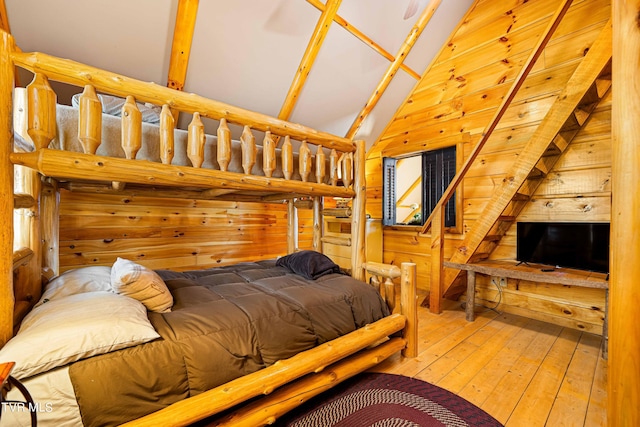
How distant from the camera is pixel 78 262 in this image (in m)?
2.78

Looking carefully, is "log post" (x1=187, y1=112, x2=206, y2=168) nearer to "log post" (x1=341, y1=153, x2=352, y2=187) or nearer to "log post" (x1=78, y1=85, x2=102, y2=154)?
"log post" (x1=78, y1=85, x2=102, y2=154)

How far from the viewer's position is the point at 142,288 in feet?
4.01

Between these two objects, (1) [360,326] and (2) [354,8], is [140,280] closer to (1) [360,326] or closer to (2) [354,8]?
(1) [360,326]

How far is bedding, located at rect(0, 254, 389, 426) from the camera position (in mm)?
899

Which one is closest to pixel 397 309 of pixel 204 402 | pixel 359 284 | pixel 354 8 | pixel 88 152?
pixel 359 284

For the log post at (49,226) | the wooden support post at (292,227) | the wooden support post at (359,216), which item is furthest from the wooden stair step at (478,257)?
the log post at (49,226)

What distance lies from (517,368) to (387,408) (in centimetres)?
104

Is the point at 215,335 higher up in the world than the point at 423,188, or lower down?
lower down

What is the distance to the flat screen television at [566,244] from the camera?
2.04m

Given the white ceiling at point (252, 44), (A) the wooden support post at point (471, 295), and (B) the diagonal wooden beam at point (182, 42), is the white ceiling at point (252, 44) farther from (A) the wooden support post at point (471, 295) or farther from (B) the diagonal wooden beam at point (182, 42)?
(A) the wooden support post at point (471, 295)

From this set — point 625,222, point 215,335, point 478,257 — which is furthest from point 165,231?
point 625,222

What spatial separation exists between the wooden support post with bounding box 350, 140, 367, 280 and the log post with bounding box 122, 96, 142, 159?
1.43 metres

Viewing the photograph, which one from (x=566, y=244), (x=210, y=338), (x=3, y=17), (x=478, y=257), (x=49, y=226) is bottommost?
Result: (x=210, y=338)

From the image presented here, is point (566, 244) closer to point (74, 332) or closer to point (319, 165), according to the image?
point (319, 165)
